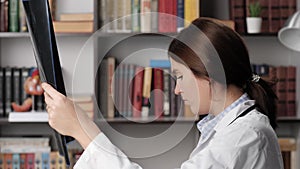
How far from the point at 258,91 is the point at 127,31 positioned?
6.08 feet

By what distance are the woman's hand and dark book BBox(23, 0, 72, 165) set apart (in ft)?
0.09

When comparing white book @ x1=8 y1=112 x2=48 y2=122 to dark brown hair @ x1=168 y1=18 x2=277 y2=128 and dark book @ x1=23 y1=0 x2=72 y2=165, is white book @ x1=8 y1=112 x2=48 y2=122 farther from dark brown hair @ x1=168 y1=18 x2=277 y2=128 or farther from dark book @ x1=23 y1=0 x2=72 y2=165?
dark book @ x1=23 y1=0 x2=72 y2=165

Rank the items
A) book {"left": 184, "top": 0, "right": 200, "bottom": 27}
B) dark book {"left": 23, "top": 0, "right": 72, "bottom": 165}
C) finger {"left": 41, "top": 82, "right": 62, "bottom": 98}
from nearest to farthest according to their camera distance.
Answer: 1. dark book {"left": 23, "top": 0, "right": 72, "bottom": 165}
2. finger {"left": 41, "top": 82, "right": 62, "bottom": 98}
3. book {"left": 184, "top": 0, "right": 200, "bottom": 27}

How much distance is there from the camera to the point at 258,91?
4.73 feet

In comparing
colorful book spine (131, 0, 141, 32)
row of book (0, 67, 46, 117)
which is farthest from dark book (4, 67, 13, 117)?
colorful book spine (131, 0, 141, 32)

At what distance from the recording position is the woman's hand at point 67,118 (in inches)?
44.6

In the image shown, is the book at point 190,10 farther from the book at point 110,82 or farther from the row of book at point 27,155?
the row of book at point 27,155

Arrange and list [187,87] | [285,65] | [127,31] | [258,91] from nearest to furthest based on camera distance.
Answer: [187,87], [258,91], [127,31], [285,65]

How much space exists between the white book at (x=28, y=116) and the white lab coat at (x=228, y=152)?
2035 mm

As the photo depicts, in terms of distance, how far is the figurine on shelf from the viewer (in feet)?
10.6

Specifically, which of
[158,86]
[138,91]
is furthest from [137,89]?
[158,86]

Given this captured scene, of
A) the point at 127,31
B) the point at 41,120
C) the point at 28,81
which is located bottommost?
the point at 41,120

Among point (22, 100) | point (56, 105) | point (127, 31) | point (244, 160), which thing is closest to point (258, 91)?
point (244, 160)

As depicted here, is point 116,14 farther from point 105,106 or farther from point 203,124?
point 203,124
